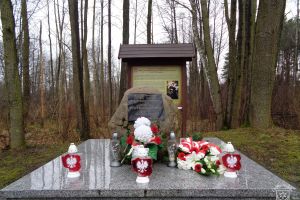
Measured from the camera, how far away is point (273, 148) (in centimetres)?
555

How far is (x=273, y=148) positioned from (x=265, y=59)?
238cm

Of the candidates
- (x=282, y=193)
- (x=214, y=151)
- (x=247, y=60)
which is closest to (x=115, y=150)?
(x=214, y=151)

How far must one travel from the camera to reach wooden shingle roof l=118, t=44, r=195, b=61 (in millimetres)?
6281

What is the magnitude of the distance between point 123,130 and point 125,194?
160 cm

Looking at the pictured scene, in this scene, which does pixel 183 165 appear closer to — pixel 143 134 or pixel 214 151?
pixel 214 151

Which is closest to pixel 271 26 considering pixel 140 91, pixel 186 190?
pixel 140 91

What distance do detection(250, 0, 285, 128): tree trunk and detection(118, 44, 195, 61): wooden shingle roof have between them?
1793 mm

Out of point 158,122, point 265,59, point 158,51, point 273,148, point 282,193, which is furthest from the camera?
point 265,59

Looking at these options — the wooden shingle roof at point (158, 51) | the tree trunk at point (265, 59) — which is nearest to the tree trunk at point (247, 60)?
the tree trunk at point (265, 59)

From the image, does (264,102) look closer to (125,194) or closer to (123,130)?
(123,130)

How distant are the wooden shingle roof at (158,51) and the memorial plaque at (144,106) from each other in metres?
2.10

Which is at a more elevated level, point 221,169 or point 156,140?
point 156,140

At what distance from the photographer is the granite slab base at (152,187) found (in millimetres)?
2633

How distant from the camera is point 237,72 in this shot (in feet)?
27.9
